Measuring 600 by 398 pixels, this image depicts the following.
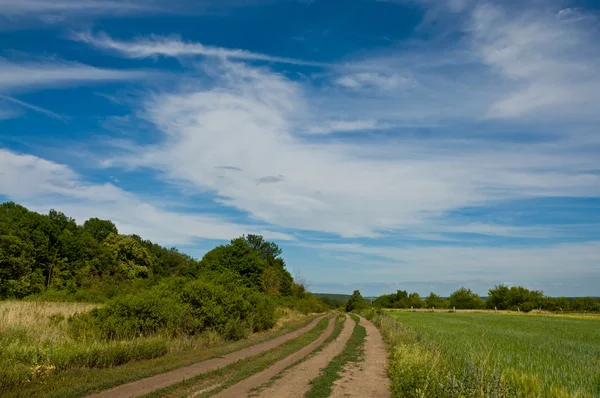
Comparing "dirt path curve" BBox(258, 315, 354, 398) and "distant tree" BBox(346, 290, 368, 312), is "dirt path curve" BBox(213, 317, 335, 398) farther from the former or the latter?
"distant tree" BBox(346, 290, 368, 312)

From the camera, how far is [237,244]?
137 feet

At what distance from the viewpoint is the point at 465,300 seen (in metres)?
89.2

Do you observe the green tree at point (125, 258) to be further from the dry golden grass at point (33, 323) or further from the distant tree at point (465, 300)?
the distant tree at point (465, 300)

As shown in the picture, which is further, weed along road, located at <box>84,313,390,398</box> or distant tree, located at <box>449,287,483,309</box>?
distant tree, located at <box>449,287,483,309</box>

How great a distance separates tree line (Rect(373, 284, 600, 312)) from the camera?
238 ft

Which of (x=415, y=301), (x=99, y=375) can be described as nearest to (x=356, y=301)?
(x=415, y=301)

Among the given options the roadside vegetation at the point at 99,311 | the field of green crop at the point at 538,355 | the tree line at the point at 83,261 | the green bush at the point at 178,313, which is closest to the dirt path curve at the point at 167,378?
the roadside vegetation at the point at 99,311

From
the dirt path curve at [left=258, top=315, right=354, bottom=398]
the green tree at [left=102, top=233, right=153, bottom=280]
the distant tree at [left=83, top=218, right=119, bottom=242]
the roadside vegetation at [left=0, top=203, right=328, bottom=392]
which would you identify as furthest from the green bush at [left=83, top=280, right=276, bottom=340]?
the distant tree at [left=83, top=218, right=119, bottom=242]

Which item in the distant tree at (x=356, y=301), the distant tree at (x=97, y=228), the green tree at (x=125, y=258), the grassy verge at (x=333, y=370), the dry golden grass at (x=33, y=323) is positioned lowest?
the distant tree at (x=356, y=301)

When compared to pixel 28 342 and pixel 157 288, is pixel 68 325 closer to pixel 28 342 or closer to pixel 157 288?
pixel 28 342

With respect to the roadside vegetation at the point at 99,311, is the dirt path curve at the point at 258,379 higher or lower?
lower

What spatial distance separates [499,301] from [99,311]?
89.1m

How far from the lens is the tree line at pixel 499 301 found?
72.4 meters

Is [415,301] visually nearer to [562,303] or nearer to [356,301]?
[356,301]
